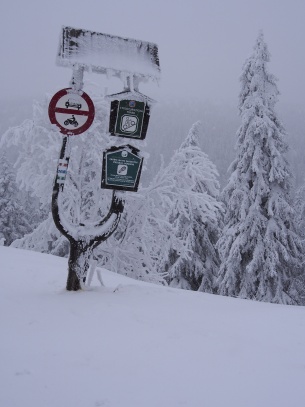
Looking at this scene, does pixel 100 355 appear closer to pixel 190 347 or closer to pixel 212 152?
pixel 190 347

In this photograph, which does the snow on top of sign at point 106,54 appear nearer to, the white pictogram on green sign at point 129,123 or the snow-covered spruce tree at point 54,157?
the white pictogram on green sign at point 129,123

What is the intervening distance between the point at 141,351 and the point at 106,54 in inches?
172

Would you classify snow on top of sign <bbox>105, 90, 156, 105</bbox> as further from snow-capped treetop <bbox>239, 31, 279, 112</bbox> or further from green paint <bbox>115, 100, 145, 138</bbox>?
snow-capped treetop <bbox>239, 31, 279, 112</bbox>

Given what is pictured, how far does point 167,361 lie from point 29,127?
269 inches

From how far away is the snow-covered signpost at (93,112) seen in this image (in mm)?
5398

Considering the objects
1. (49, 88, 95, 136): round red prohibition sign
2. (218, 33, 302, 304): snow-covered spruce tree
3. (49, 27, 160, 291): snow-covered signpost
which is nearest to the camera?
(49, 88, 95, 136): round red prohibition sign

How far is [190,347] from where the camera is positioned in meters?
3.87

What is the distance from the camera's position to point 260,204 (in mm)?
16906

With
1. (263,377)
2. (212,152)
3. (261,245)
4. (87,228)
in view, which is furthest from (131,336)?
(212,152)

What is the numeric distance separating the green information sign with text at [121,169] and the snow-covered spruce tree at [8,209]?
24.5 metres

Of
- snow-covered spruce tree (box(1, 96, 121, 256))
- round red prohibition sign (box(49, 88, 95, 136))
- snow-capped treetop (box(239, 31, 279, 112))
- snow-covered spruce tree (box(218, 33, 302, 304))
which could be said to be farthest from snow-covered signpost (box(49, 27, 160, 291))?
snow-capped treetop (box(239, 31, 279, 112))

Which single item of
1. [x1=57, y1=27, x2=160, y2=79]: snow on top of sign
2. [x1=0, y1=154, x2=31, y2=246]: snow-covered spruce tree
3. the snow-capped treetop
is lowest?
[x1=0, y1=154, x2=31, y2=246]: snow-covered spruce tree

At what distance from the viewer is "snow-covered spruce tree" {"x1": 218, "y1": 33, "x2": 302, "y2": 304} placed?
16062mm

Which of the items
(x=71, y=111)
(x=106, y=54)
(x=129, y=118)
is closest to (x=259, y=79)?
(x=106, y=54)
